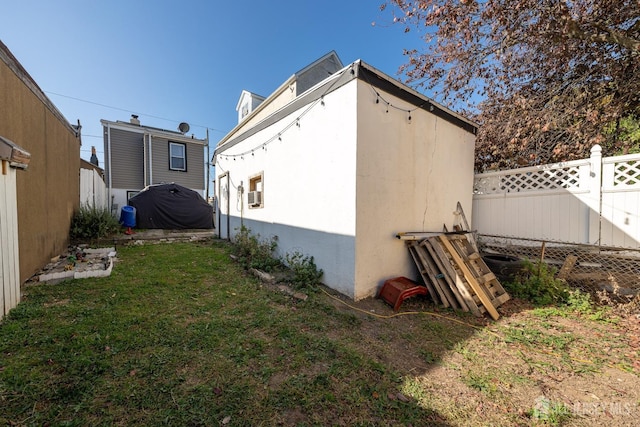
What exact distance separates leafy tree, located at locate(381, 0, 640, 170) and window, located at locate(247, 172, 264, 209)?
15.4ft

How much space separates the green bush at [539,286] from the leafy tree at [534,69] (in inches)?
129

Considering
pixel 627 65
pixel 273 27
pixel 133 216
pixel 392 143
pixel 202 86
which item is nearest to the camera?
pixel 392 143

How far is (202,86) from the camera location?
1336 cm

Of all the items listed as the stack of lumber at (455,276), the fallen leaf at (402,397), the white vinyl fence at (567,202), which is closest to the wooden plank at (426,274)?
the stack of lumber at (455,276)

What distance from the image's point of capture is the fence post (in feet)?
14.4

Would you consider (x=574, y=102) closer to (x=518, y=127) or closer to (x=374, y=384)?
(x=518, y=127)

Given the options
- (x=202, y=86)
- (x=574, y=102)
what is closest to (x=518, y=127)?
(x=574, y=102)

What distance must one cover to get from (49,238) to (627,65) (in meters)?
12.0

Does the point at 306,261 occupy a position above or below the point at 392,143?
below

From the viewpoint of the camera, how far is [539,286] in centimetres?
397

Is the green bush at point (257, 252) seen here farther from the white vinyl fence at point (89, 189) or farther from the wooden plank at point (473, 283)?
the white vinyl fence at point (89, 189)

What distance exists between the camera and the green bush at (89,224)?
6660mm

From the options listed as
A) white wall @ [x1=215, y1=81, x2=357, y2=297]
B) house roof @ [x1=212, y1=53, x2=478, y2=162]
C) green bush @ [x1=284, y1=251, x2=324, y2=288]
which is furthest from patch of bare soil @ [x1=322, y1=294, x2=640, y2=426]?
house roof @ [x1=212, y1=53, x2=478, y2=162]

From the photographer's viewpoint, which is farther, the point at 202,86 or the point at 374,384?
the point at 202,86
